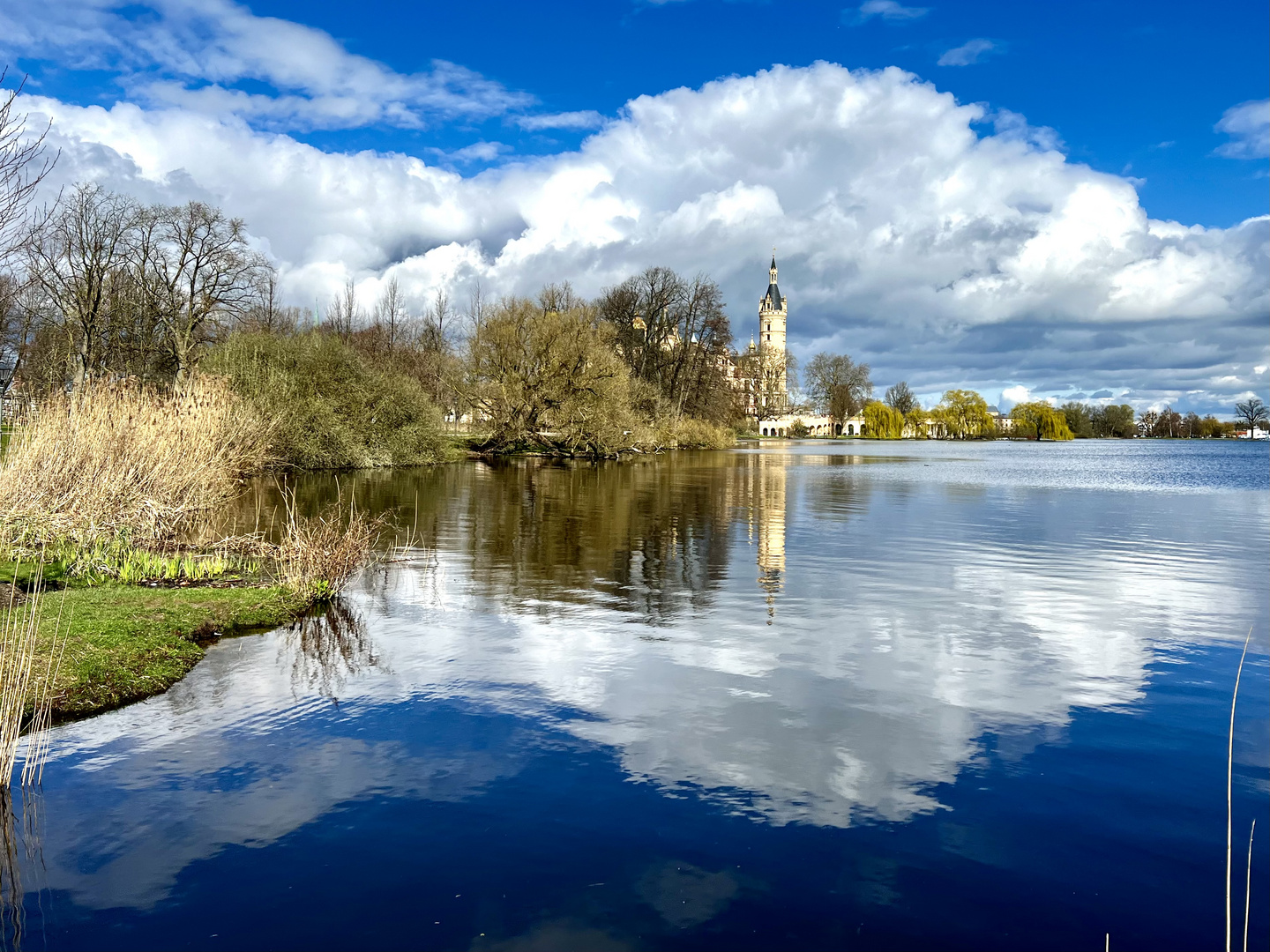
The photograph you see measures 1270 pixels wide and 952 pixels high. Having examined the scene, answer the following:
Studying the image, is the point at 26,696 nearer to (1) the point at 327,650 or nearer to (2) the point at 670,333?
(1) the point at 327,650

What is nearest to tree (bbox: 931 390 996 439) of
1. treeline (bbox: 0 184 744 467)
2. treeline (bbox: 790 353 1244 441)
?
treeline (bbox: 790 353 1244 441)

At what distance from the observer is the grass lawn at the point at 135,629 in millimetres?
9117

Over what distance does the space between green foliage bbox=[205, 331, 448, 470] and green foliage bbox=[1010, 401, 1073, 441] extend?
12501 cm

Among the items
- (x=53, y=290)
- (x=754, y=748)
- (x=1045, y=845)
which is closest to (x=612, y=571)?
(x=754, y=748)

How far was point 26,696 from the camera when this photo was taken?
8.28m

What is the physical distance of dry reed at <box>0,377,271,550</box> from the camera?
13891 millimetres

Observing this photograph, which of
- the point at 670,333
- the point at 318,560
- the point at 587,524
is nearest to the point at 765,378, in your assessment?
the point at 670,333

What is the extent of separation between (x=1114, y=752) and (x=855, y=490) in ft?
97.1

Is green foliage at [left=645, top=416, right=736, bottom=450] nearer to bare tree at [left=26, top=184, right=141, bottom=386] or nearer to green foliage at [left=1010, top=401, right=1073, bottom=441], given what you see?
bare tree at [left=26, top=184, right=141, bottom=386]

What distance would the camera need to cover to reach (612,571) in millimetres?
17531

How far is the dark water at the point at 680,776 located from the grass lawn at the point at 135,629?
1.29ft

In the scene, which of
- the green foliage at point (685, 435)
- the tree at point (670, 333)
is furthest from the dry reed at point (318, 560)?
the tree at point (670, 333)

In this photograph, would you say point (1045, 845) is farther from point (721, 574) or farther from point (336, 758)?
point (721, 574)

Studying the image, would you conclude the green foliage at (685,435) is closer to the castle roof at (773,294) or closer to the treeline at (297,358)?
the treeline at (297,358)
